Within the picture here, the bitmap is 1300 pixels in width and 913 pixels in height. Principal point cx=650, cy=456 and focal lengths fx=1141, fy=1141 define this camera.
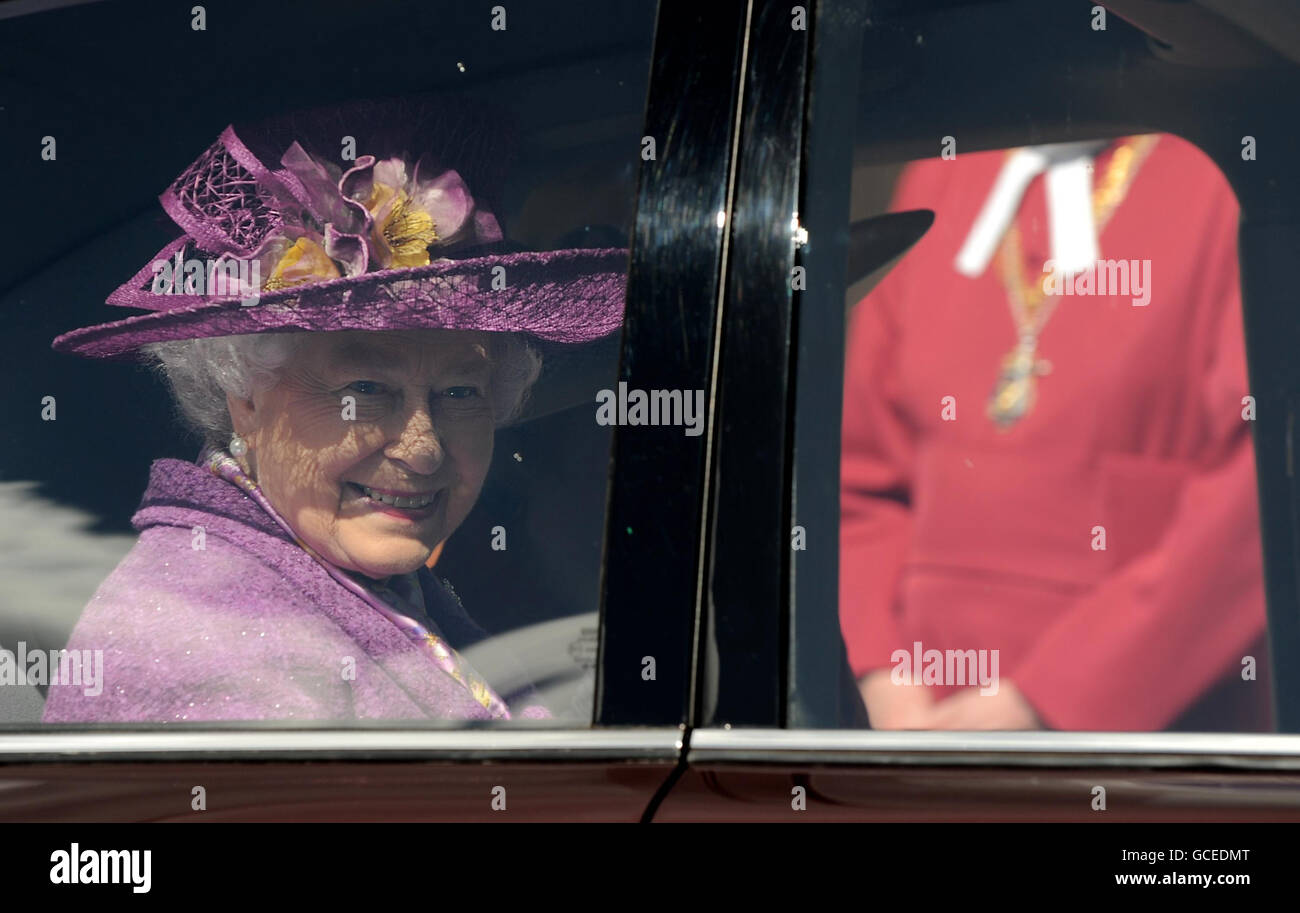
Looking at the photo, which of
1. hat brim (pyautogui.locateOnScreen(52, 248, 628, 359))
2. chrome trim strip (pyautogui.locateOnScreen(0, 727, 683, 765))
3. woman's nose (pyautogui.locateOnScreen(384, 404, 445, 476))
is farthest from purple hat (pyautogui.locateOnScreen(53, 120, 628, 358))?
chrome trim strip (pyautogui.locateOnScreen(0, 727, 683, 765))

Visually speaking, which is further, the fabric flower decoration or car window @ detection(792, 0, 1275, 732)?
the fabric flower decoration

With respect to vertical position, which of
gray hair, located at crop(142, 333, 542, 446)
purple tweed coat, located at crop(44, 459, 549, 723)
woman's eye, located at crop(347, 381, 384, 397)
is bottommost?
purple tweed coat, located at crop(44, 459, 549, 723)

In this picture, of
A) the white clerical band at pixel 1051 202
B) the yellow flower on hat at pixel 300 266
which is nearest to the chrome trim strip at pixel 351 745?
the yellow flower on hat at pixel 300 266

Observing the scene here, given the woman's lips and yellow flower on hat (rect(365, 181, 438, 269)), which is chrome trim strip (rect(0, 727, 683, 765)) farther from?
yellow flower on hat (rect(365, 181, 438, 269))

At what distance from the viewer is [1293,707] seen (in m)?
1.17

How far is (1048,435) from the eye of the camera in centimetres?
121

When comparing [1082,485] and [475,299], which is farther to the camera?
[475,299]

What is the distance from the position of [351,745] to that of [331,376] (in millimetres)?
415

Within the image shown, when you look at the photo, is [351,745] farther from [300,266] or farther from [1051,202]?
[1051,202]

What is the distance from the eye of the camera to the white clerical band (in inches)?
49.0

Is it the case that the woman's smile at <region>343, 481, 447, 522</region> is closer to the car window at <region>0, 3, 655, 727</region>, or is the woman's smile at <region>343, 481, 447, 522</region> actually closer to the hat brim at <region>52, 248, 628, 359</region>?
the car window at <region>0, 3, 655, 727</region>

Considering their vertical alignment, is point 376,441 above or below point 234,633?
above

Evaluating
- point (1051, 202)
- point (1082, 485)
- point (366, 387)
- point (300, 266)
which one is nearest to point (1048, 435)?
point (1082, 485)

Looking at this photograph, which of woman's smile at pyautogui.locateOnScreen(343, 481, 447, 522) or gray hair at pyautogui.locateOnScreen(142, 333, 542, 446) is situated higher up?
gray hair at pyautogui.locateOnScreen(142, 333, 542, 446)
